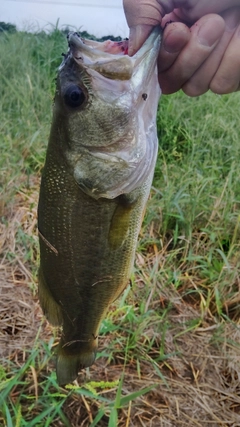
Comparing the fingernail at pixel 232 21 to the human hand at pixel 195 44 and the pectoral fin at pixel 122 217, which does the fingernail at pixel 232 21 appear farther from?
the pectoral fin at pixel 122 217

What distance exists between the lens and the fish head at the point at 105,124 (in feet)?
4.46

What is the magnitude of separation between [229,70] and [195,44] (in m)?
0.16

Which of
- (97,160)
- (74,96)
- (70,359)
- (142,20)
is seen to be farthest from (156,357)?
(142,20)

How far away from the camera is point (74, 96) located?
1379mm

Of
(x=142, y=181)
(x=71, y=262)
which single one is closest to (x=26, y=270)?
(x=71, y=262)

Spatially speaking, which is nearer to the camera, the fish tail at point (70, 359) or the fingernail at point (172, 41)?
the fingernail at point (172, 41)

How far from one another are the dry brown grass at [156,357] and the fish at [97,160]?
974mm

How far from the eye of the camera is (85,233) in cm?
148

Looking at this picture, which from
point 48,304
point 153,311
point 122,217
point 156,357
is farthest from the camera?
point 153,311

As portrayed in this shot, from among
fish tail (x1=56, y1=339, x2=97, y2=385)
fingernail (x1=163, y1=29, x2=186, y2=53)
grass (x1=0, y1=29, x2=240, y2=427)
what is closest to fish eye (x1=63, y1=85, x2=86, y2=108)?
fingernail (x1=163, y1=29, x2=186, y2=53)

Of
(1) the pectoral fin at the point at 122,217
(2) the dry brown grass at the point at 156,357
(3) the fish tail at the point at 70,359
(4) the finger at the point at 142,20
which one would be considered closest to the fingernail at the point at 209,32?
(4) the finger at the point at 142,20

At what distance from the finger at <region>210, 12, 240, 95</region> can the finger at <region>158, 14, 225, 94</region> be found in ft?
0.20

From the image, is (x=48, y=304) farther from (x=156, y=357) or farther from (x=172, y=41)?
(x=156, y=357)

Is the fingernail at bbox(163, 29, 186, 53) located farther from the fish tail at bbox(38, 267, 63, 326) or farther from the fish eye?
the fish tail at bbox(38, 267, 63, 326)
